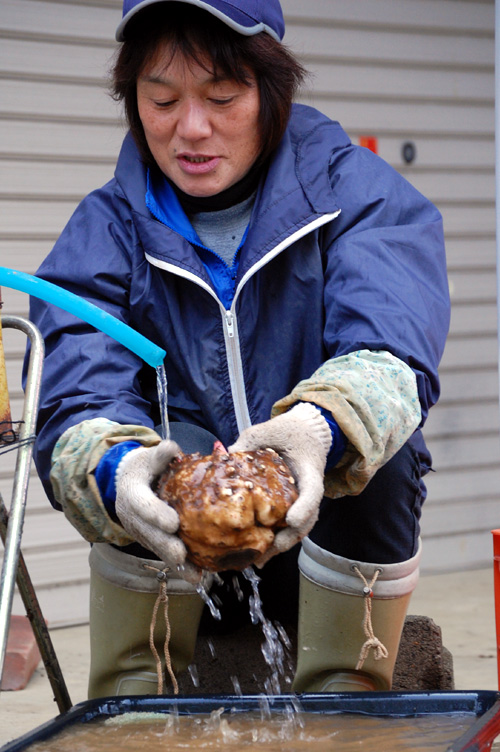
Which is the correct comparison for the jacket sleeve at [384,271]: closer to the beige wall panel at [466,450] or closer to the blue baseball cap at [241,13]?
the blue baseball cap at [241,13]

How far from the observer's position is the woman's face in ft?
6.72

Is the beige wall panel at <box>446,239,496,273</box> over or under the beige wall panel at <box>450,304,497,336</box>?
over

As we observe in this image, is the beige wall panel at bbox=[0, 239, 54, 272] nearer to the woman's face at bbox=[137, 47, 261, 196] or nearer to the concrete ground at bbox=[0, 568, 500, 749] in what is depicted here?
the concrete ground at bbox=[0, 568, 500, 749]

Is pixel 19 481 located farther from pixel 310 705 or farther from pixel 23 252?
pixel 23 252

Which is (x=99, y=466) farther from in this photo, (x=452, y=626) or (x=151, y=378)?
(x=452, y=626)

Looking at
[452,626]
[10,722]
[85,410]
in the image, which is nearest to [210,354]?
[85,410]

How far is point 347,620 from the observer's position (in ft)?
6.74

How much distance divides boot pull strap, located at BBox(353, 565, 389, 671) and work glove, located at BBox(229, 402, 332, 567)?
400mm

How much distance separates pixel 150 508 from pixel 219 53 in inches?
39.5

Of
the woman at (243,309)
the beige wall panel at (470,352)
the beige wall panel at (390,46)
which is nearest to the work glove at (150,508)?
the woman at (243,309)

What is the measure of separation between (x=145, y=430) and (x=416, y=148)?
3.34 meters

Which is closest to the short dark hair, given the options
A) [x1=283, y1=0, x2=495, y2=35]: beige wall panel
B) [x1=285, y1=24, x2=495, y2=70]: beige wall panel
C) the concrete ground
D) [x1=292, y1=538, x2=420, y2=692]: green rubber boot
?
[x1=292, y1=538, x2=420, y2=692]: green rubber boot

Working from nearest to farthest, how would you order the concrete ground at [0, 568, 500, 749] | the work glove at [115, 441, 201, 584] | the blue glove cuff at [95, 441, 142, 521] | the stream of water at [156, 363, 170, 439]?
the work glove at [115, 441, 201, 584] → the blue glove cuff at [95, 441, 142, 521] → the stream of water at [156, 363, 170, 439] → the concrete ground at [0, 568, 500, 749]

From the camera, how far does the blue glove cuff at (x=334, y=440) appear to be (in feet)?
5.73
